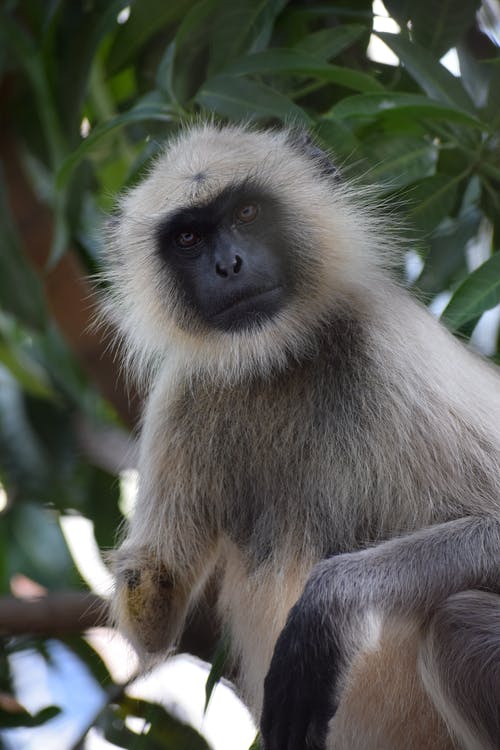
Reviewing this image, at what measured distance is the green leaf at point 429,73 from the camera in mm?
3576

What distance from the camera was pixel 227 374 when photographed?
3520 mm

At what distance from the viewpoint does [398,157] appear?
3.82 meters

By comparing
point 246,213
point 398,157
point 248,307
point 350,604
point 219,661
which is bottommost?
point 219,661

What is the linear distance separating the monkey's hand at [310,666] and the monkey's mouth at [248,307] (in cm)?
76

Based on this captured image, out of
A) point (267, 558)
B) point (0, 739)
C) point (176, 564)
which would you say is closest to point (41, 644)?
point (0, 739)

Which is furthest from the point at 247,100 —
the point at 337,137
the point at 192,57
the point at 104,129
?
the point at 192,57

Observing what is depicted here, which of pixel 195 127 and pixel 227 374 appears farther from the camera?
pixel 195 127

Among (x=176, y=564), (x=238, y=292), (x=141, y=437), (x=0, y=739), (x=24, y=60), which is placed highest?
(x=24, y=60)

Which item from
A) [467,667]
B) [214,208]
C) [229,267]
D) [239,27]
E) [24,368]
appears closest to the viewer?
[467,667]

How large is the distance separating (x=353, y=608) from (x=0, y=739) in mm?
1255

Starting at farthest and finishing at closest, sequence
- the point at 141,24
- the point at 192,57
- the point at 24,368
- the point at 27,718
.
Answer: the point at 24,368 → the point at 192,57 → the point at 141,24 → the point at 27,718

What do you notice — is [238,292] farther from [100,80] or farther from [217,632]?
[100,80]

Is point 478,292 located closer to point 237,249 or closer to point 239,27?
point 237,249

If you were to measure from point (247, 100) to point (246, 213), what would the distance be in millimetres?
401
